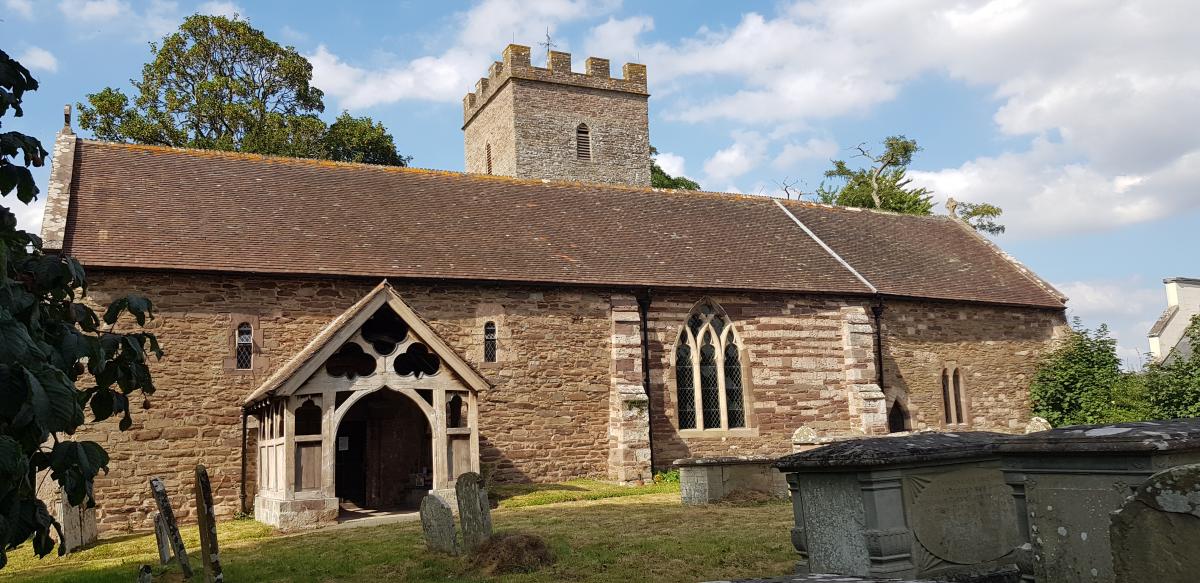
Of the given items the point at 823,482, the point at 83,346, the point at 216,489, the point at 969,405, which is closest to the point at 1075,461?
the point at 823,482

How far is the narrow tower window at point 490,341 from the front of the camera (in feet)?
62.2

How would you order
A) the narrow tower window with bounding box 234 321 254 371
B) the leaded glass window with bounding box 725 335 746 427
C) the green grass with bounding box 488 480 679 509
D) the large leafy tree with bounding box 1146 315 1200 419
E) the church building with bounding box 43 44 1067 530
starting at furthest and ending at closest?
the leaded glass window with bounding box 725 335 746 427
the large leafy tree with bounding box 1146 315 1200 419
the narrow tower window with bounding box 234 321 254 371
the green grass with bounding box 488 480 679 509
the church building with bounding box 43 44 1067 530

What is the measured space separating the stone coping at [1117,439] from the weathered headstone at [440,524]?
671cm

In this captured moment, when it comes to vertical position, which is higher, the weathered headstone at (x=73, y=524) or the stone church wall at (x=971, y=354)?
the stone church wall at (x=971, y=354)

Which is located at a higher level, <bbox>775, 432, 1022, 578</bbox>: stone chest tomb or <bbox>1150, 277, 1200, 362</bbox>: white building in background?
<bbox>1150, 277, 1200, 362</bbox>: white building in background

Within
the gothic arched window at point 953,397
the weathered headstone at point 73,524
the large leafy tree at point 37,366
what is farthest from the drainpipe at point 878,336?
the large leafy tree at point 37,366

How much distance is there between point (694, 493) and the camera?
51.6 ft

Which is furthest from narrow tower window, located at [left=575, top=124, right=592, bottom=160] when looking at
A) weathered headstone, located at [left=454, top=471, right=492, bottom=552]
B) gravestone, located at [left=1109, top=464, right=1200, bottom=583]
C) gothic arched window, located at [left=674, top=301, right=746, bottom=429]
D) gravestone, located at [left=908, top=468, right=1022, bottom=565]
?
gravestone, located at [left=1109, top=464, right=1200, bottom=583]

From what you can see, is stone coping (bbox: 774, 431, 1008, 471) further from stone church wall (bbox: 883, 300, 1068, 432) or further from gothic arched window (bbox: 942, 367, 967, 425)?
gothic arched window (bbox: 942, 367, 967, 425)

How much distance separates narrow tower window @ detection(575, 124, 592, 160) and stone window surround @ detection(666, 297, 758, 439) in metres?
15.9

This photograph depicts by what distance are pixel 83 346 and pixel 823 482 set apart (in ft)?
20.7

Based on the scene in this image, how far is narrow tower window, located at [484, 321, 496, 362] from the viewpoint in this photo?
62.2 feet

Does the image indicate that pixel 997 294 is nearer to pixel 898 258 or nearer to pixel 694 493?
pixel 898 258

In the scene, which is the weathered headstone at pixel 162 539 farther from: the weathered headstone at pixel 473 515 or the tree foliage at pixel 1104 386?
the tree foliage at pixel 1104 386
